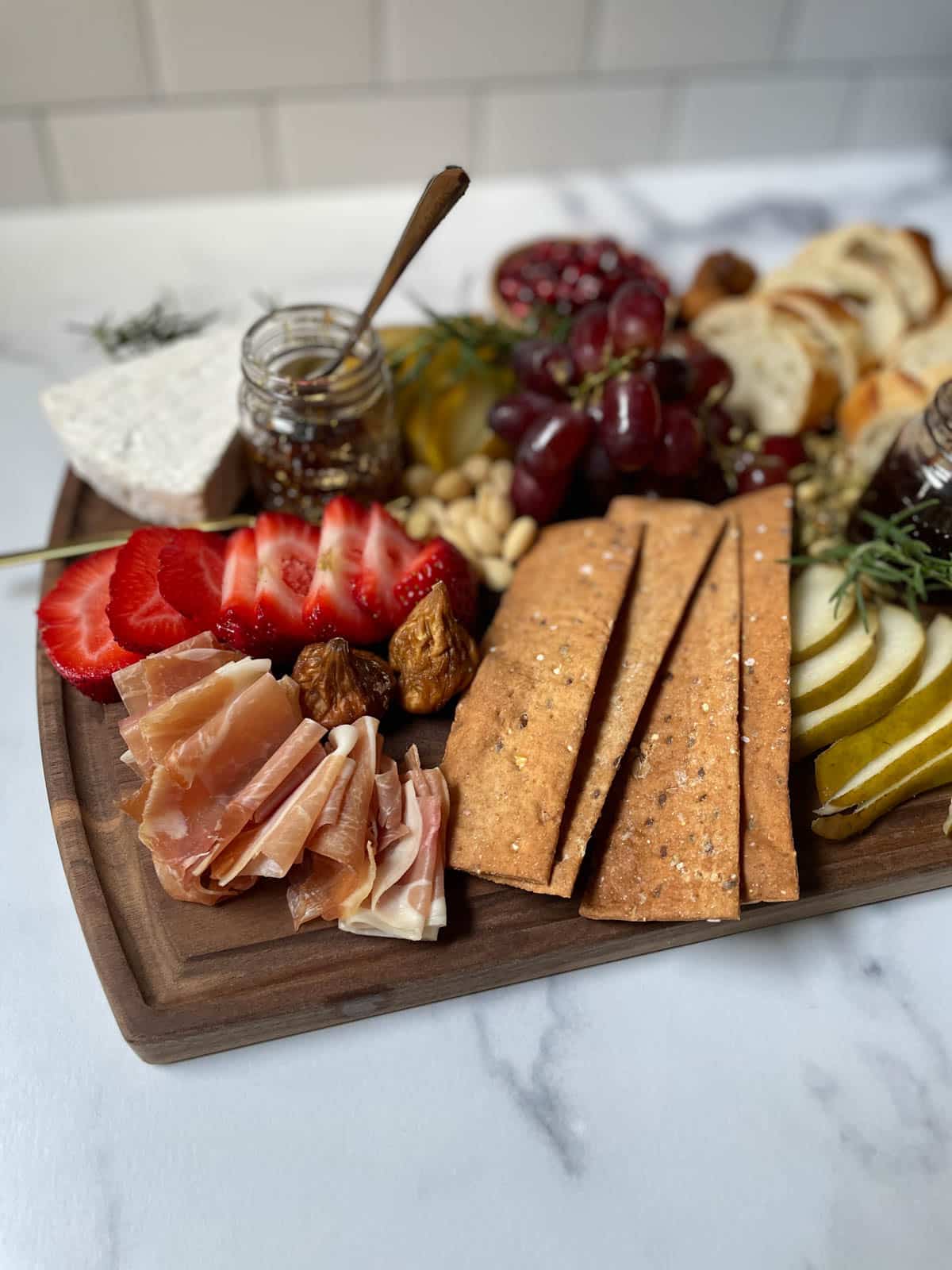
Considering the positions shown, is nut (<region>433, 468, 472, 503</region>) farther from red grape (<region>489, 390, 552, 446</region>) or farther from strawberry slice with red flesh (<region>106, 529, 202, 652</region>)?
strawberry slice with red flesh (<region>106, 529, 202, 652</region>)

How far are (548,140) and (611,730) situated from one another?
1.61m

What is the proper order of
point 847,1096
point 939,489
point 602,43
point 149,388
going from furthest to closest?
point 602,43
point 149,388
point 939,489
point 847,1096

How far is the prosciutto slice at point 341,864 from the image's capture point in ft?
3.61

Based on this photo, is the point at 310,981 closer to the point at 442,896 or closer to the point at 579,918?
the point at 442,896

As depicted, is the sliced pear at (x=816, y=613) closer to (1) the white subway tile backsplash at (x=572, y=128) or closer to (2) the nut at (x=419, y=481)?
(2) the nut at (x=419, y=481)

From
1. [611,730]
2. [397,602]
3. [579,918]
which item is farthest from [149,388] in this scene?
[579,918]

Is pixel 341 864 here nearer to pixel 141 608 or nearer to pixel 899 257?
pixel 141 608

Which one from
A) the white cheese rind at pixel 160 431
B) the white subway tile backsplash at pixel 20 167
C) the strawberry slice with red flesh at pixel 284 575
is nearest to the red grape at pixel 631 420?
the strawberry slice with red flesh at pixel 284 575

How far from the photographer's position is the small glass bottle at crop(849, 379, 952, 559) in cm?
134

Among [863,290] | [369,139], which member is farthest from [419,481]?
[369,139]

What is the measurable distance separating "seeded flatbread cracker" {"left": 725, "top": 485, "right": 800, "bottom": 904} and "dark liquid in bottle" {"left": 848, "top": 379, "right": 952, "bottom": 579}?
0.44 feet

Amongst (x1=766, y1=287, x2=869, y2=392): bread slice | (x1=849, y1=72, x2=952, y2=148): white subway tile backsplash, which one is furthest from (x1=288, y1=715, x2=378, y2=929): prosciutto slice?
(x1=849, y1=72, x2=952, y2=148): white subway tile backsplash

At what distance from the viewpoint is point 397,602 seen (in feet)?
4.46

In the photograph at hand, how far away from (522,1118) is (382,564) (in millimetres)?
669
